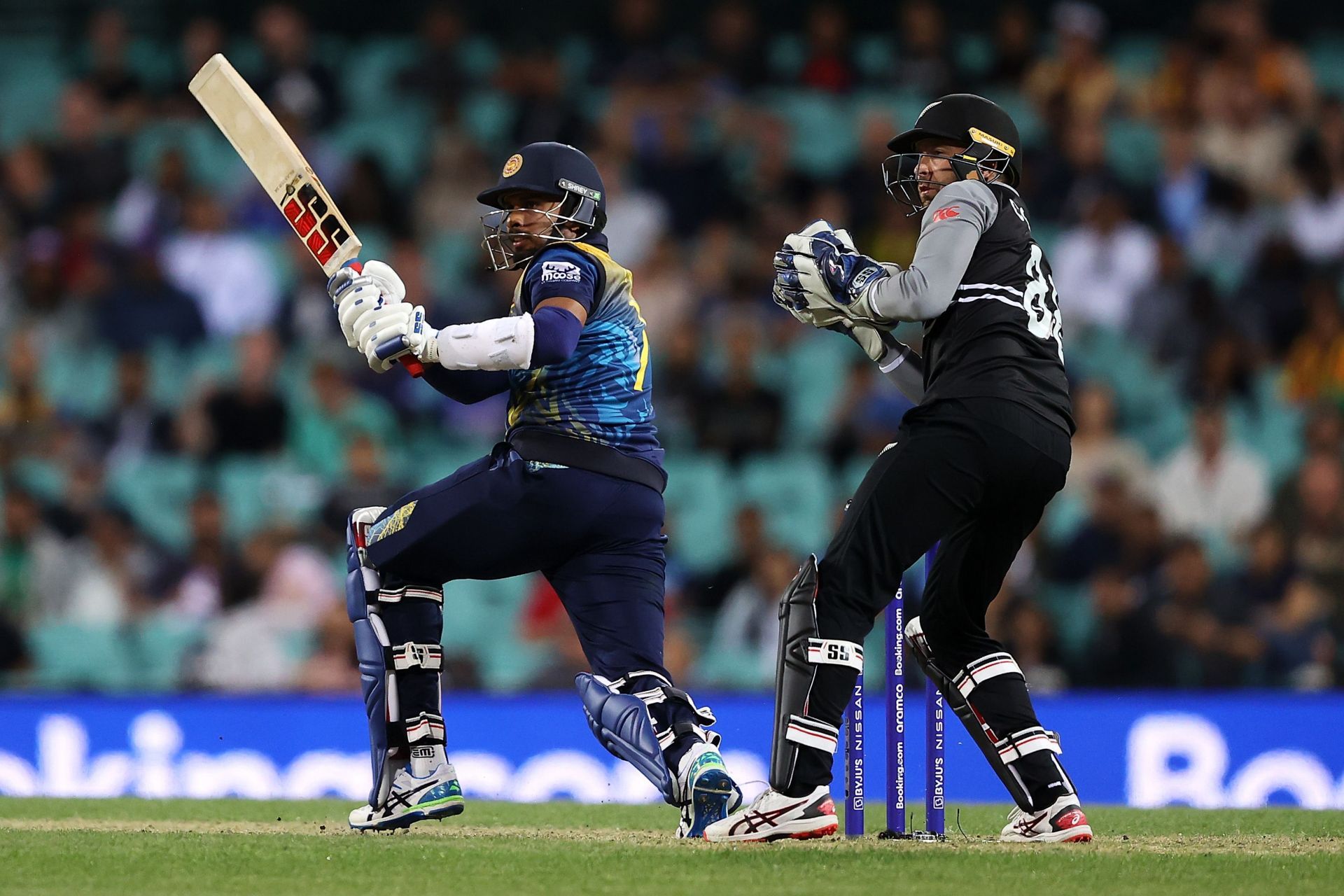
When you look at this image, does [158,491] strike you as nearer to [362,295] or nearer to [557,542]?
[362,295]

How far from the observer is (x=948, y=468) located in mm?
5191

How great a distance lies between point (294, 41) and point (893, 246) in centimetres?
459

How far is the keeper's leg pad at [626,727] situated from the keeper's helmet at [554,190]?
1.42 metres

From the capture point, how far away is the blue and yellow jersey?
566 cm

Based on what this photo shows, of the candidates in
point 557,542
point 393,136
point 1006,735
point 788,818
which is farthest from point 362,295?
point 393,136

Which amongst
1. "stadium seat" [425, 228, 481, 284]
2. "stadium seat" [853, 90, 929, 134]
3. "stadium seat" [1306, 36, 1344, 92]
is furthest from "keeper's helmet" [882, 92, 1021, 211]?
"stadium seat" [1306, 36, 1344, 92]

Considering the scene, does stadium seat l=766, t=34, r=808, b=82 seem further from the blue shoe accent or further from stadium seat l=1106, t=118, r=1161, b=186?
the blue shoe accent

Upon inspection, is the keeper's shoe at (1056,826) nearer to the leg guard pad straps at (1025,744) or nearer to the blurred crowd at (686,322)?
the leg guard pad straps at (1025,744)

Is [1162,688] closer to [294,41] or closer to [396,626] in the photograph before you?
[396,626]

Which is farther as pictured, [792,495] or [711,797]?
[792,495]

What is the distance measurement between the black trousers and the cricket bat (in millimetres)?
2002

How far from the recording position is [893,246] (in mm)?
11898

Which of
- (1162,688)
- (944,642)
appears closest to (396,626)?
(944,642)

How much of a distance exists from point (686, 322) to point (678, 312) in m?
0.17
